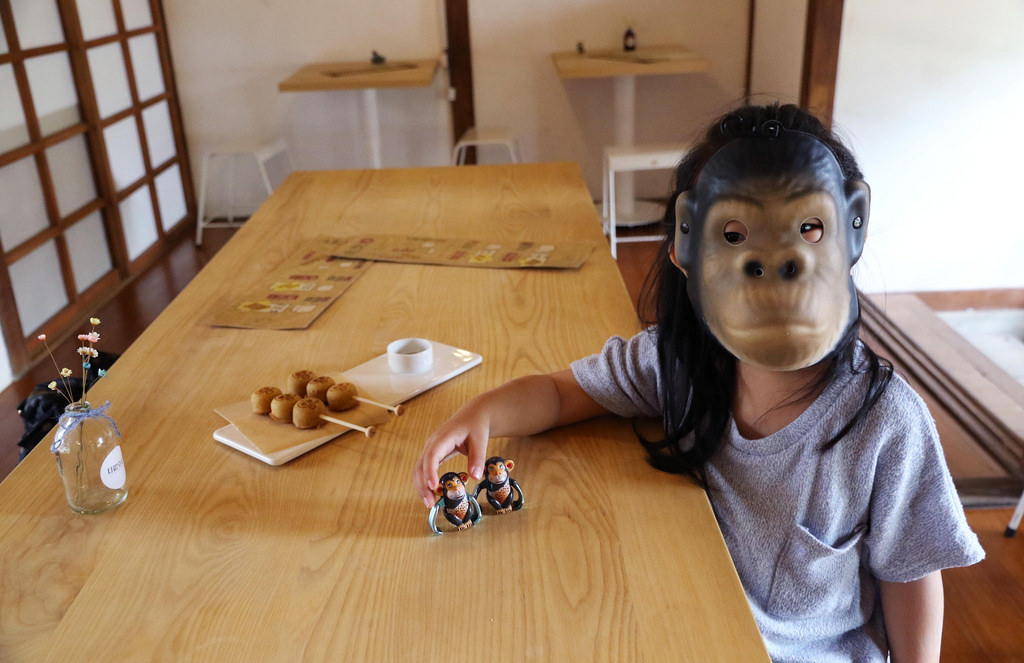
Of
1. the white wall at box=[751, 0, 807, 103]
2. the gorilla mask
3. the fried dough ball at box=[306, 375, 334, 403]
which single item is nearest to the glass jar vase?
the fried dough ball at box=[306, 375, 334, 403]

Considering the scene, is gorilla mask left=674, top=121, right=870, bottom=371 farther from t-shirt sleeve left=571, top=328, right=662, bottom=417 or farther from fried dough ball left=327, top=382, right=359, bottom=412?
fried dough ball left=327, top=382, right=359, bottom=412

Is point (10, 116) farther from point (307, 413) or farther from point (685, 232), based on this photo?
point (685, 232)

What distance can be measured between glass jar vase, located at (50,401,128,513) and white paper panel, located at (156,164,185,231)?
382cm

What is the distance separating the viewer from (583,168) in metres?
4.78

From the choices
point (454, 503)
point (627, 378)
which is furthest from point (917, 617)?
point (454, 503)

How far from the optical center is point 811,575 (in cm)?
91

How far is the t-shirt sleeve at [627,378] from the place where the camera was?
1059mm

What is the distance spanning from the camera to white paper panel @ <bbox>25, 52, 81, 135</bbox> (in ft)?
10.8

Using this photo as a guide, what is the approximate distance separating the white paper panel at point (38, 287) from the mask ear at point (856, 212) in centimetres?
295

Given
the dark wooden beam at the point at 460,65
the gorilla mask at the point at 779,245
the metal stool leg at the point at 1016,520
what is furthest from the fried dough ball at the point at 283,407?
the dark wooden beam at the point at 460,65

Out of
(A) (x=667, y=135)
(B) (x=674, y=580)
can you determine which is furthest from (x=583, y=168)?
(B) (x=674, y=580)

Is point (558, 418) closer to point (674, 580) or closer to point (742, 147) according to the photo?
point (674, 580)

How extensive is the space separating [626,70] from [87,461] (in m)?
3.34

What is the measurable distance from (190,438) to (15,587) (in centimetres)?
29
